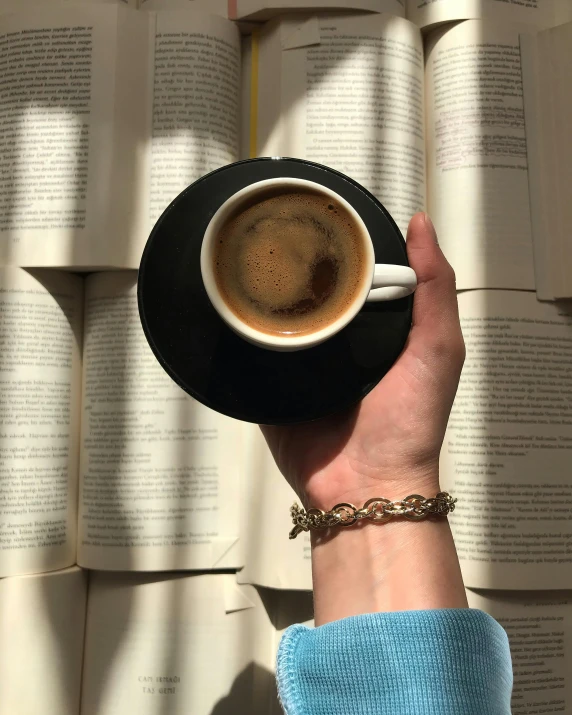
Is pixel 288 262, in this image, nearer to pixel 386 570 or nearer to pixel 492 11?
pixel 386 570

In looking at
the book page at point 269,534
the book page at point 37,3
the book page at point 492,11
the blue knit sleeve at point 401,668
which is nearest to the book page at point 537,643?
the book page at point 269,534

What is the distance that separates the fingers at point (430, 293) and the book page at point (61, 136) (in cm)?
40

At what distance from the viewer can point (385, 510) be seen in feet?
1.57

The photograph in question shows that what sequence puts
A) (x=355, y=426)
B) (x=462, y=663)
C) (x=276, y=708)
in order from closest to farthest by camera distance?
1. (x=462, y=663)
2. (x=355, y=426)
3. (x=276, y=708)

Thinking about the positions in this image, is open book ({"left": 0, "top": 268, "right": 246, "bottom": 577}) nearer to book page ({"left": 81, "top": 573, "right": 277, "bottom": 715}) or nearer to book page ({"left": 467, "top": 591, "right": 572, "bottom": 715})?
book page ({"left": 81, "top": 573, "right": 277, "bottom": 715})

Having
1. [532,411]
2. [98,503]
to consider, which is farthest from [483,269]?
[98,503]

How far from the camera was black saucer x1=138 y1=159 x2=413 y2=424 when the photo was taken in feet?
1.48

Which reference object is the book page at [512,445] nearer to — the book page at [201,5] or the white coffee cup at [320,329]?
the white coffee cup at [320,329]

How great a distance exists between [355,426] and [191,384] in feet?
0.50

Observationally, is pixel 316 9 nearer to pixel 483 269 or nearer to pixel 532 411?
pixel 483 269

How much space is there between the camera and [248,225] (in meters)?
0.45

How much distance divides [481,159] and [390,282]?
0.41 m

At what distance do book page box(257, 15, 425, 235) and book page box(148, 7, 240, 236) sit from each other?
0.06 meters

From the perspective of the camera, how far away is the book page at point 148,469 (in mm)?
715
